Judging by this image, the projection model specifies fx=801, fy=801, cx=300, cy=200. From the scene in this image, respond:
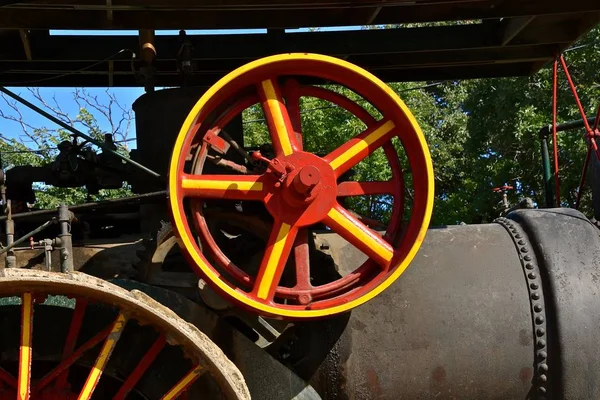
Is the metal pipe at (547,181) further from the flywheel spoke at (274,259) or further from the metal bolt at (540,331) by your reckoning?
the flywheel spoke at (274,259)

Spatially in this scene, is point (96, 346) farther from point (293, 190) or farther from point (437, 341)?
point (437, 341)

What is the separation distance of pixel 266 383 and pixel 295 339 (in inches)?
11.0

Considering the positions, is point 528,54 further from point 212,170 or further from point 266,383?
point 266,383

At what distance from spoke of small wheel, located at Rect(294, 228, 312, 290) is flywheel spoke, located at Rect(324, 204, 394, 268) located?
0.14 m

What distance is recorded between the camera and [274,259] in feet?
11.5

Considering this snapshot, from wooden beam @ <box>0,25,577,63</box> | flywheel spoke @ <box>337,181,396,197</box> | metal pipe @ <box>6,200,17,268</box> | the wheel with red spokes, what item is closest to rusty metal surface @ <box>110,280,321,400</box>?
the wheel with red spokes

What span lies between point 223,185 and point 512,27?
89.8 inches

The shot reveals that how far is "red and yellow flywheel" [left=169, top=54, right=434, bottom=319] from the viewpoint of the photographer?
346cm

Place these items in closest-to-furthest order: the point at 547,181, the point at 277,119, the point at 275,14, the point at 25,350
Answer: the point at 25,350 → the point at 277,119 → the point at 275,14 → the point at 547,181

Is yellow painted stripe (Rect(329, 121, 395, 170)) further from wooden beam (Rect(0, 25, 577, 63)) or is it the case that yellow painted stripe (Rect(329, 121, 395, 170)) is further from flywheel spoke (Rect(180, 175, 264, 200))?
wooden beam (Rect(0, 25, 577, 63))

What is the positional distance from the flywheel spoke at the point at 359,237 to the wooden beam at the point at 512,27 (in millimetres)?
1817

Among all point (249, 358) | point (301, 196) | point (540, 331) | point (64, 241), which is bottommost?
Result: point (540, 331)

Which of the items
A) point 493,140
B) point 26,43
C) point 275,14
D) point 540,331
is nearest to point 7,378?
point 26,43

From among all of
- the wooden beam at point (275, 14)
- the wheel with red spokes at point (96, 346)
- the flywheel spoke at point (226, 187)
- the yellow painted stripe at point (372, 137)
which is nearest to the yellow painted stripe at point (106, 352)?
the wheel with red spokes at point (96, 346)
